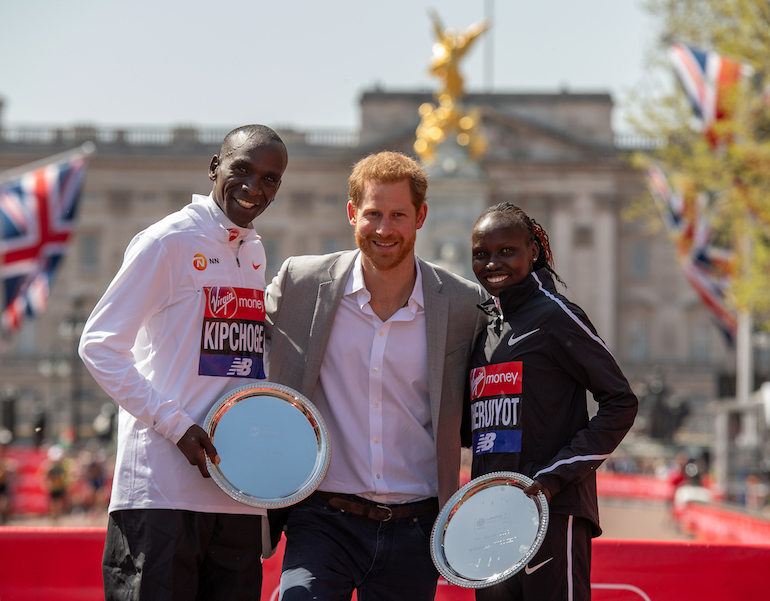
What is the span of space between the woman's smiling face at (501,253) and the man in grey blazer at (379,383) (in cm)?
23

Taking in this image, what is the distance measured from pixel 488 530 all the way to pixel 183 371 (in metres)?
1.15

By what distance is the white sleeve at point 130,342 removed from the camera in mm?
3422

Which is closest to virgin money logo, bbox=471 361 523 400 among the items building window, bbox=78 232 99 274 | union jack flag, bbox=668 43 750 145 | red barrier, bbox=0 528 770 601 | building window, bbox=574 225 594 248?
red barrier, bbox=0 528 770 601

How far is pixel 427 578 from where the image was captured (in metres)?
3.81

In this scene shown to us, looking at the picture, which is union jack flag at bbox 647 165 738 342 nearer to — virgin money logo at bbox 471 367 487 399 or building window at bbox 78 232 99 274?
virgin money logo at bbox 471 367 487 399

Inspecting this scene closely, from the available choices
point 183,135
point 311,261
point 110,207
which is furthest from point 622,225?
point 311,261

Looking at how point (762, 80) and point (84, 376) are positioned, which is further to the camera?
point (84, 376)

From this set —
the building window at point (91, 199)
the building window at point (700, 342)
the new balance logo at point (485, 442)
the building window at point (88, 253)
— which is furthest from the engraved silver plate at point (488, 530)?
the building window at point (91, 199)

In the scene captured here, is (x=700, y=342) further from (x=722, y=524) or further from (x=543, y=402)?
(x=543, y=402)

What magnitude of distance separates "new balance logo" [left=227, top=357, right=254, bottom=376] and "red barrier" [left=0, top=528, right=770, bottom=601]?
1.71 metres

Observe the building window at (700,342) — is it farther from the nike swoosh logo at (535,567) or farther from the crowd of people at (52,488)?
the nike swoosh logo at (535,567)

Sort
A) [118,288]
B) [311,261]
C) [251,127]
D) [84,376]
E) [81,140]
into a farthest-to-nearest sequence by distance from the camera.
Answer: [81,140] < [84,376] < [311,261] < [251,127] < [118,288]

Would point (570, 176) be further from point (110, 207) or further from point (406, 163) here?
point (406, 163)

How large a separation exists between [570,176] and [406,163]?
57753 mm
